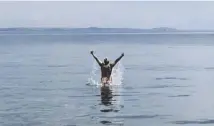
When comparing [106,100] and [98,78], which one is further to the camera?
[98,78]

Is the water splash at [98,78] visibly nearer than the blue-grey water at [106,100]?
No

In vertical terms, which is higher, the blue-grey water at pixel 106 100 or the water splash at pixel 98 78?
the water splash at pixel 98 78

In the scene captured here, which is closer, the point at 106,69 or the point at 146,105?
the point at 146,105

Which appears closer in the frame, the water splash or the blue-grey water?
the blue-grey water

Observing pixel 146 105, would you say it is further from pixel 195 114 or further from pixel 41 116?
pixel 41 116

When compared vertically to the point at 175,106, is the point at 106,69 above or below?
above

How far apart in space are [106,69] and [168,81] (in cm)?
1352

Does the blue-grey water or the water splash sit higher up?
the water splash

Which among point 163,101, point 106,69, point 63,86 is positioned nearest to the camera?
point 163,101

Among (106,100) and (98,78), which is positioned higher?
(98,78)

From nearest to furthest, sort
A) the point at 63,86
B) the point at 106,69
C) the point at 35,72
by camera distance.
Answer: the point at 106,69
the point at 63,86
the point at 35,72

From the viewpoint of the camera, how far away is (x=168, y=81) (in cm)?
5384

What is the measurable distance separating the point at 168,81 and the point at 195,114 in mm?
20395

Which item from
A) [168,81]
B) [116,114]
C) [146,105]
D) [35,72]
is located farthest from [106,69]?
[35,72]
